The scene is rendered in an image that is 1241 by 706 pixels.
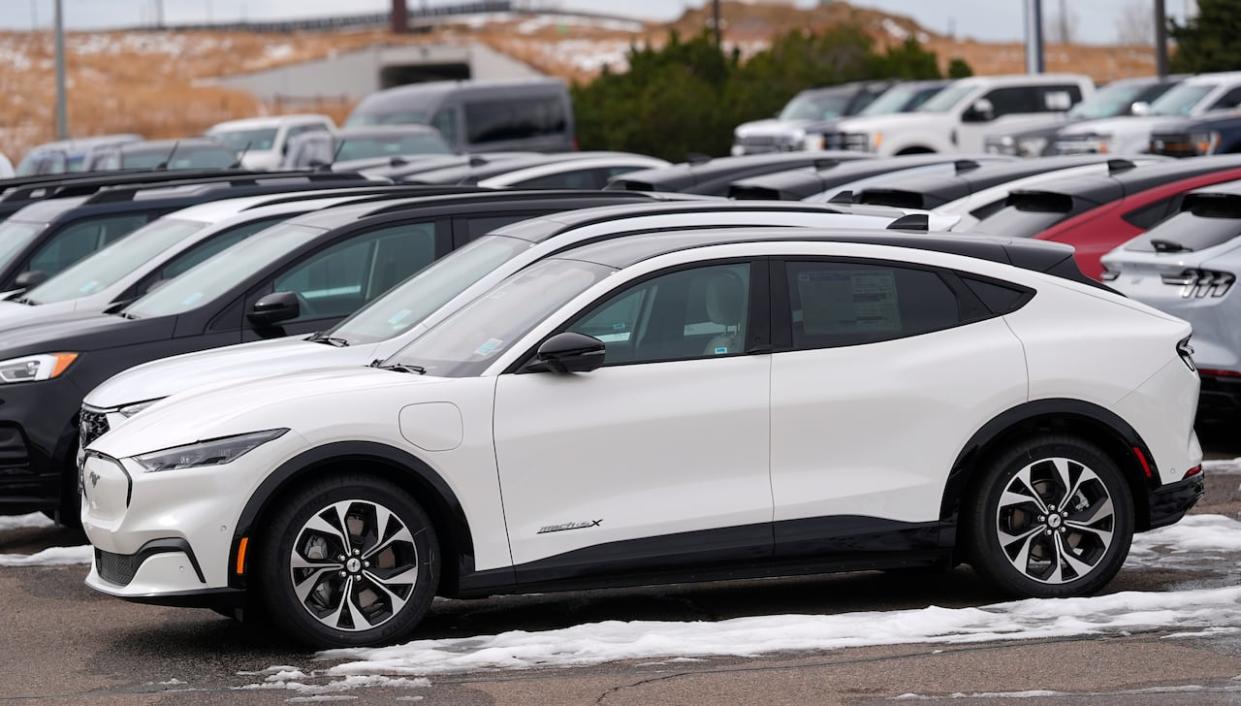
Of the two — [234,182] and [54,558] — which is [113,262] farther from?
[54,558]

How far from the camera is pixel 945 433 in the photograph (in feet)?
23.3

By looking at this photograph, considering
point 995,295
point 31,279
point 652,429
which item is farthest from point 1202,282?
point 31,279

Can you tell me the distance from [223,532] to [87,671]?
2.40 ft

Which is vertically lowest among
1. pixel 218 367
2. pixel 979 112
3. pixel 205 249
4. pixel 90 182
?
pixel 218 367

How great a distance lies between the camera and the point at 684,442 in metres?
6.79

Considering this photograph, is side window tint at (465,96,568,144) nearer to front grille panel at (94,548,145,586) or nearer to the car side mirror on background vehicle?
the car side mirror on background vehicle

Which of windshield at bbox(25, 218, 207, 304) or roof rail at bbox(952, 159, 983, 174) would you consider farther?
roof rail at bbox(952, 159, 983, 174)

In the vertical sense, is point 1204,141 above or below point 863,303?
above

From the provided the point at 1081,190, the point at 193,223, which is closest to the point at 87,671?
the point at 193,223

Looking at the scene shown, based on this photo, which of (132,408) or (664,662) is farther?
(132,408)

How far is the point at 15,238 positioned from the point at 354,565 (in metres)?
6.99

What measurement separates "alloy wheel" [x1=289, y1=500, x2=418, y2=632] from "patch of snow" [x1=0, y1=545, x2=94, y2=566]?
2641mm

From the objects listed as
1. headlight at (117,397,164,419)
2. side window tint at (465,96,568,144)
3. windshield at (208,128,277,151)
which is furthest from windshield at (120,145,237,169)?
headlight at (117,397,164,419)

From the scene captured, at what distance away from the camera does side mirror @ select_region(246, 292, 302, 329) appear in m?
9.02
